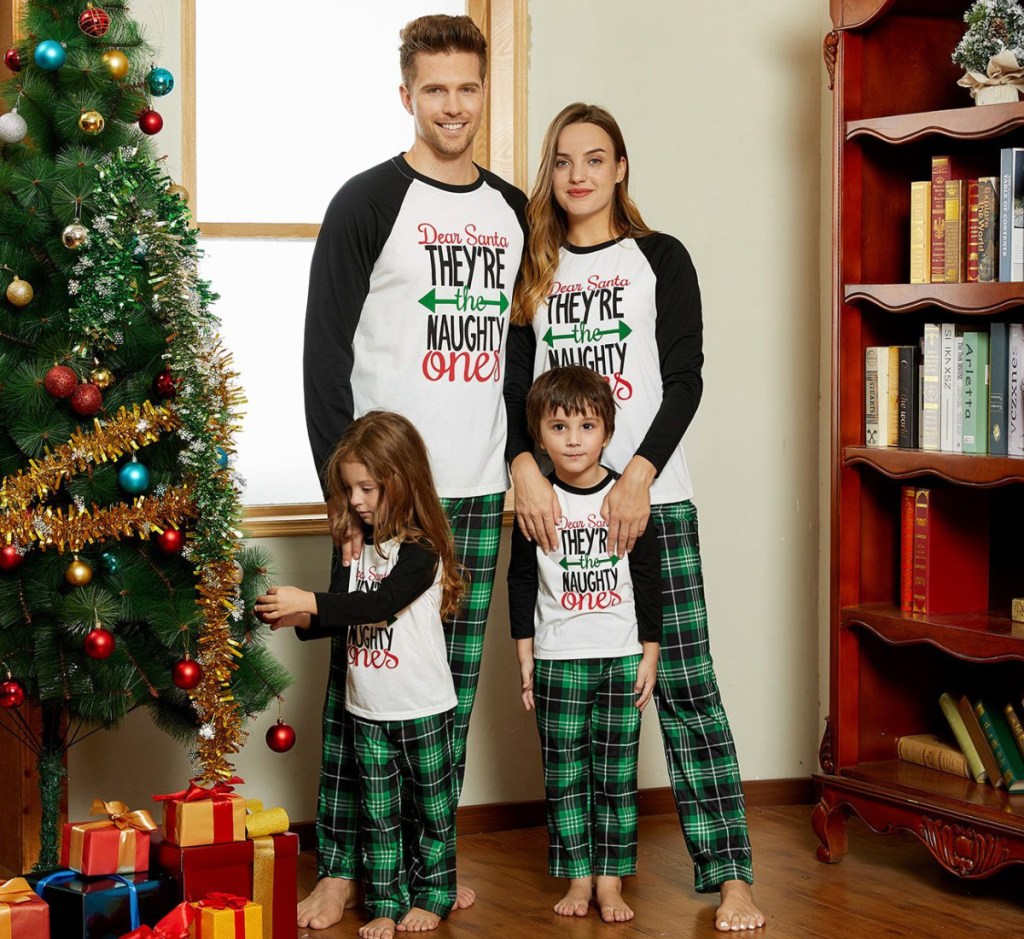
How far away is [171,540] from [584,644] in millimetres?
748

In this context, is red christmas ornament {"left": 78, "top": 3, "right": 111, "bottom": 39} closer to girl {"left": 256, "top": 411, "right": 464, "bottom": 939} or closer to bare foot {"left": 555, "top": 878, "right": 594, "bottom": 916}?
girl {"left": 256, "top": 411, "right": 464, "bottom": 939}

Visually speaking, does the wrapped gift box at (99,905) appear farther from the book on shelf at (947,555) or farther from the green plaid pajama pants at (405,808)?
the book on shelf at (947,555)

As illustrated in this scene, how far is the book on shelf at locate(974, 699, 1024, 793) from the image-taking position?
9.02 ft

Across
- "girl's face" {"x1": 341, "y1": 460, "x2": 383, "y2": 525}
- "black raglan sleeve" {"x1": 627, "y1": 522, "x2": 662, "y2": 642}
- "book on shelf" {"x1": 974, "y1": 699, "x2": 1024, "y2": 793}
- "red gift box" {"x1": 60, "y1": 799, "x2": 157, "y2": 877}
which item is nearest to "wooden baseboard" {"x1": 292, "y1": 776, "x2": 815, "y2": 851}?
"book on shelf" {"x1": 974, "y1": 699, "x2": 1024, "y2": 793}

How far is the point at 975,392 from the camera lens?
275 centimetres

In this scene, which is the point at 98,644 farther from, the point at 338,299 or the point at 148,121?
the point at 148,121

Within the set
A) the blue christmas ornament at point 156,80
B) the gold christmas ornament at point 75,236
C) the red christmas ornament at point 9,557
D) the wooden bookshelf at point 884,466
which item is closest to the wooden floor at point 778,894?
the wooden bookshelf at point 884,466

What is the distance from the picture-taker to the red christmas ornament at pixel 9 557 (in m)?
2.30

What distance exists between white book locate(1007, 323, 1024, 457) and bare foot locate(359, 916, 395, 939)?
1.44 meters

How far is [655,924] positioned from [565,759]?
0.34m

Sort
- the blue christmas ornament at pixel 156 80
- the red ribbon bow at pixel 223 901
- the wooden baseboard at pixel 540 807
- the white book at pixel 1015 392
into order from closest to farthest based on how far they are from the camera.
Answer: the red ribbon bow at pixel 223 901
the blue christmas ornament at pixel 156 80
the white book at pixel 1015 392
the wooden baseboard at pixel 540 807

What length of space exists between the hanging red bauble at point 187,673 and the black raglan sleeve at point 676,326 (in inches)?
34.6

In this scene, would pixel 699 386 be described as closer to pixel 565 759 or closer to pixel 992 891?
pixel 565 759

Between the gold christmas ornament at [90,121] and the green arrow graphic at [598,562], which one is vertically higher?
the gold christmas ornament at [90,121]
